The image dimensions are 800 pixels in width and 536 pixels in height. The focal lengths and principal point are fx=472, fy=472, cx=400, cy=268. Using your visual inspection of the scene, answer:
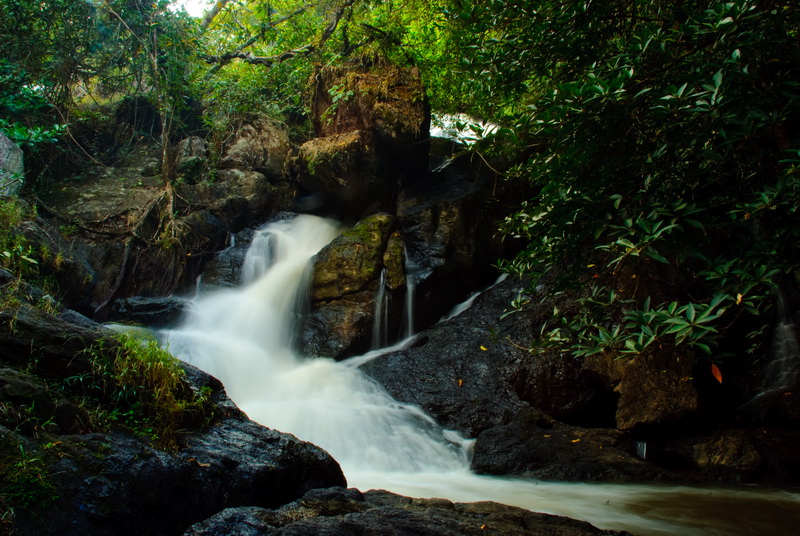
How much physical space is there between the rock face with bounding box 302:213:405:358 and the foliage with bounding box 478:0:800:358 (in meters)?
4.46

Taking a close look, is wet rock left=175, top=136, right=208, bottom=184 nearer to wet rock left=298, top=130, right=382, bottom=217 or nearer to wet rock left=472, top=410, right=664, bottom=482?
wet rock left=298, top=130, right=382, bottom=217

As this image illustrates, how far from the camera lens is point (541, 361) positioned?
6.62m

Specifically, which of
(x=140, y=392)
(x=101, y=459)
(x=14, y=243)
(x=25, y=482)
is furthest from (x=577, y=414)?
(x=14, y=243)

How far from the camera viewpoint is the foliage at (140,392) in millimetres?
3086

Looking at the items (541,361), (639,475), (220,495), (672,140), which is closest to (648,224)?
(672,140)

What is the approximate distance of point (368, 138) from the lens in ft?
31.3

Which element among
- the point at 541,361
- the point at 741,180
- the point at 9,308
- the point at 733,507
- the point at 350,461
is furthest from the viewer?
the point at 541,361

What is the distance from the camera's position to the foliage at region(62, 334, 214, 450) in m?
3.09

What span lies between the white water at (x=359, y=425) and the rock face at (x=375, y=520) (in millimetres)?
1225

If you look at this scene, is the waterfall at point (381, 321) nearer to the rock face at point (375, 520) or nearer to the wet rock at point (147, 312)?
the wet rock at point (147, 312)

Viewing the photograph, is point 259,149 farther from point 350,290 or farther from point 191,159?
point 350,290

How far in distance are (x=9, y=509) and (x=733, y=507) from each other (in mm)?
5278

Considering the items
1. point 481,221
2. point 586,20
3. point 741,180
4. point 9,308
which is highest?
point 481,221

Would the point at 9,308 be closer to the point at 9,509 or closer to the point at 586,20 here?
the point at 9,509
